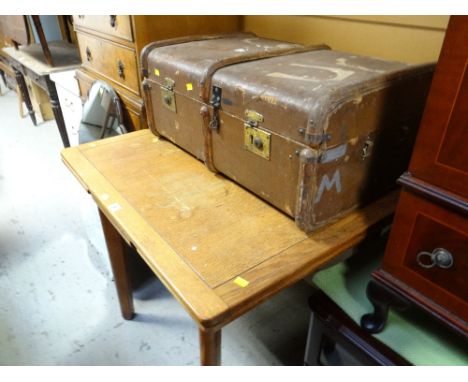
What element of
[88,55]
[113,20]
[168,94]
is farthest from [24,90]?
[168,94]

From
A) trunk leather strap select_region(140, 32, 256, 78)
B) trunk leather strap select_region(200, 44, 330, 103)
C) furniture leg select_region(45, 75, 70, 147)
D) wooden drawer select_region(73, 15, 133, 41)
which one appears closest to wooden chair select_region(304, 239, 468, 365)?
trunk leather strap select_region(200, 44, 330, 103)

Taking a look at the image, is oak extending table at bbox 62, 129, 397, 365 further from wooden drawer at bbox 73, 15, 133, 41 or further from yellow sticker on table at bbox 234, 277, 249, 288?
wooden drawer at bbox 73, 15, 133, 41

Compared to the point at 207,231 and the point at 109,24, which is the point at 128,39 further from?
the point at 207,231

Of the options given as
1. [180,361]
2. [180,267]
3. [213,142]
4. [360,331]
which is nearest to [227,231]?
[180,267]

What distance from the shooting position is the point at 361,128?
0.74 metres

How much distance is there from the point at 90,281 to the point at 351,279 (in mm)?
1182

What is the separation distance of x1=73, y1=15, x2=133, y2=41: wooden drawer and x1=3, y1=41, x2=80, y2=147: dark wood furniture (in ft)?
1.97

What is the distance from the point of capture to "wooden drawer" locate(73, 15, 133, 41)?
1.29 metres

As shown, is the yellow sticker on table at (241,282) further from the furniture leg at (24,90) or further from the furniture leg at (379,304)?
the furniture leg at (24,90)

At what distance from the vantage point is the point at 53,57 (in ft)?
7.95

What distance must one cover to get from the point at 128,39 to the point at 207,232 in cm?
87

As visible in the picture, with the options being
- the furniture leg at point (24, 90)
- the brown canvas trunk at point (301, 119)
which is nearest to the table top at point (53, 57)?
the furniture leg at point (24, 90)

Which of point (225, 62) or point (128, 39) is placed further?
point (128, 39)

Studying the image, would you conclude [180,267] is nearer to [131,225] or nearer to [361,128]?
[131,225]
